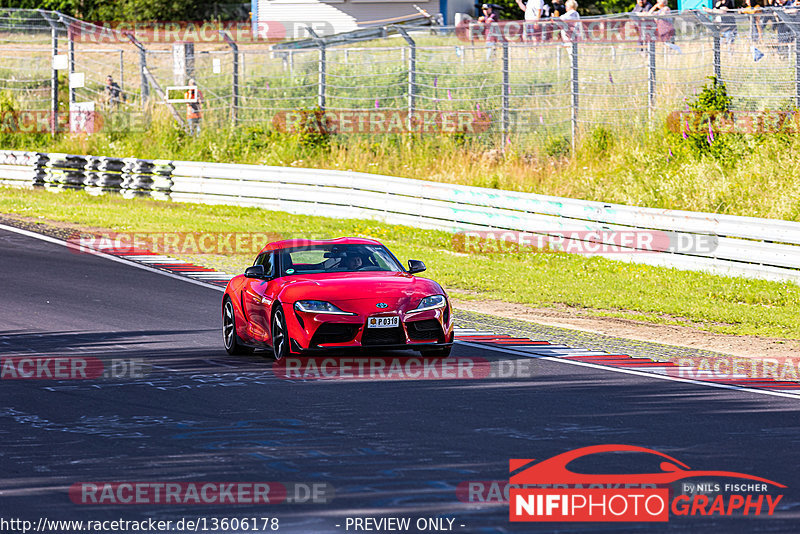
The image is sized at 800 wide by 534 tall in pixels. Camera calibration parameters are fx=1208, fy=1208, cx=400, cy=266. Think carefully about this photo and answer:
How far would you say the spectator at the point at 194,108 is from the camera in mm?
34656

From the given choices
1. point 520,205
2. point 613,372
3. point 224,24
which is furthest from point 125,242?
point 224,24

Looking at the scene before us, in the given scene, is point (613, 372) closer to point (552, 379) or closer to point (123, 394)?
point (552, 379)

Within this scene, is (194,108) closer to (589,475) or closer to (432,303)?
(432,303)

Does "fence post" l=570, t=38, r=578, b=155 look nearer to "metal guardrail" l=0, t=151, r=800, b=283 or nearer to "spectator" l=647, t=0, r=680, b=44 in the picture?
"spectator" l=647, t=0, r=680, b=44

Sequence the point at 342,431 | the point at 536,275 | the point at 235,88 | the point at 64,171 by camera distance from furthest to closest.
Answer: the point at 235,88 → the point at 64,171 → the point at 536,275 → the point at 342,431

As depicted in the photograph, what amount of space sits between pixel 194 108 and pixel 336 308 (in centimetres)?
2426

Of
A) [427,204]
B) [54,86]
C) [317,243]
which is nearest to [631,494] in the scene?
[317,243]

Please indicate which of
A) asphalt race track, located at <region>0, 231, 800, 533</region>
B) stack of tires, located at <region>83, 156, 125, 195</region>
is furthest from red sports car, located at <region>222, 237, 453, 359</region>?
stack of tires, located at <region>83, 156, 125, 195</region>

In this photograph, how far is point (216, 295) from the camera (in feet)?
57.4

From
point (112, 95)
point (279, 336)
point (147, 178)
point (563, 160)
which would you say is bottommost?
point (279, 336)

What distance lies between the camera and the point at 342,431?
29.4 feet

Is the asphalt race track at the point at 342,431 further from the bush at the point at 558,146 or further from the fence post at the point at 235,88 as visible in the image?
the fence post at the point at 235,88

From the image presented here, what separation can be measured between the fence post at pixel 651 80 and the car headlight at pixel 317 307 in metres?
15.7

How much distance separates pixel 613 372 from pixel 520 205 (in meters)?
9.72
